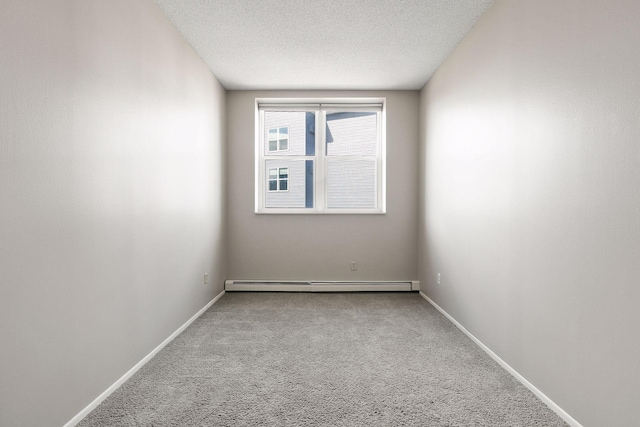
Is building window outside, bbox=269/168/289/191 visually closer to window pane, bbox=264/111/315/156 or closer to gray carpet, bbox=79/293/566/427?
window pane, bbox=264/111/315/156

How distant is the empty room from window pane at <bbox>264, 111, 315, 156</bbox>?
1.66 ft

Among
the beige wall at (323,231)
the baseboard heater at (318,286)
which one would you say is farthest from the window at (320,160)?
the baseboard heater at (318,286)

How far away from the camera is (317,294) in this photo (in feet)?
14.9

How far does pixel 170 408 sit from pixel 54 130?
1462mm

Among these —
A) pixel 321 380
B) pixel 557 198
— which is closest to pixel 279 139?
pixel 321 380

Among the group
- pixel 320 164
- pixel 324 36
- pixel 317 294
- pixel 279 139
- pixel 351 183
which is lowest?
pixel 317 294

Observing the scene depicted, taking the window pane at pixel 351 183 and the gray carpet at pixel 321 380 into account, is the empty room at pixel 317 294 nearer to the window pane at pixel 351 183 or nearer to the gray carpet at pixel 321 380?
the gray carpet at pixel 321 380

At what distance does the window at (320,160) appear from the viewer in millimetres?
4879

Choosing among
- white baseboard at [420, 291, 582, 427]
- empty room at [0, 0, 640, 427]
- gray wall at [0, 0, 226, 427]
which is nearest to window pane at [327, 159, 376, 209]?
empty room at [0, 0, 640, 427]

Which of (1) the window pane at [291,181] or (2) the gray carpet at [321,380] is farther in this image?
(1) the window pane at [291,181]

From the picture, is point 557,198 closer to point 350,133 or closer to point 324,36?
point 324,36

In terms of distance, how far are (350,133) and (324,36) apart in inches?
72.0

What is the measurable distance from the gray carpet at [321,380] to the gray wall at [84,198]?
272 millimetres

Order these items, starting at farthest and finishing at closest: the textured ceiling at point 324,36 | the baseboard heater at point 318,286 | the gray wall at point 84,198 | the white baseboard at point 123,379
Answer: the baseboard heater at point 318,286 → the textured ceiling at point 324,36 → the white baseboard at point 123,379 → the gray wall at point 84,198
